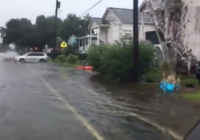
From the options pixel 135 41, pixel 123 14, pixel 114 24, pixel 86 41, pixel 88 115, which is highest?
pixel 123 14

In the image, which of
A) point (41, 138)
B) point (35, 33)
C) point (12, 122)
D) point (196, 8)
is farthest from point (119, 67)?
point (35, 33)

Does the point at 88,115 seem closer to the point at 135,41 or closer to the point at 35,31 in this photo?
the point at 135,41

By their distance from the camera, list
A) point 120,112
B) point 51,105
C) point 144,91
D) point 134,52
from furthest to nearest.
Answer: point 134,52 → point 144,91 → point 51,105 → point 120,112

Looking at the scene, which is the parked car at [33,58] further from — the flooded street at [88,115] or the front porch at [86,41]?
the flooded street at [88,115]

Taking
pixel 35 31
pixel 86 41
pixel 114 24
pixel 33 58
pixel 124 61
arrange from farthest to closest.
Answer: pixel 35 31
pixel 86 41
pixel 33 58
pixel 114 24
pixel 124 61

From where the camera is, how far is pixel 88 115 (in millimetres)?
10609

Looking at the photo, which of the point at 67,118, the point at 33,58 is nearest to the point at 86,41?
the point at 33,58

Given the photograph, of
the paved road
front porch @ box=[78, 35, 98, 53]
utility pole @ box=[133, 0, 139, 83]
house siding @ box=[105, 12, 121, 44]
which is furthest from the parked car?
the paved road

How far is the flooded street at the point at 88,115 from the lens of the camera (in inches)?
328

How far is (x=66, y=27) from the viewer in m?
66.5

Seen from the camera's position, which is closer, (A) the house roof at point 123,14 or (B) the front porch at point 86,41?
(A) the house roof at point 123,14

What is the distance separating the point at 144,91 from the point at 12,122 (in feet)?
25.9

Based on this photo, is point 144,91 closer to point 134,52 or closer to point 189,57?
point 134,52

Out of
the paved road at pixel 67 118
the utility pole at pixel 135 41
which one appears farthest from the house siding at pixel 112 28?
the paved road at pixel 67 118
